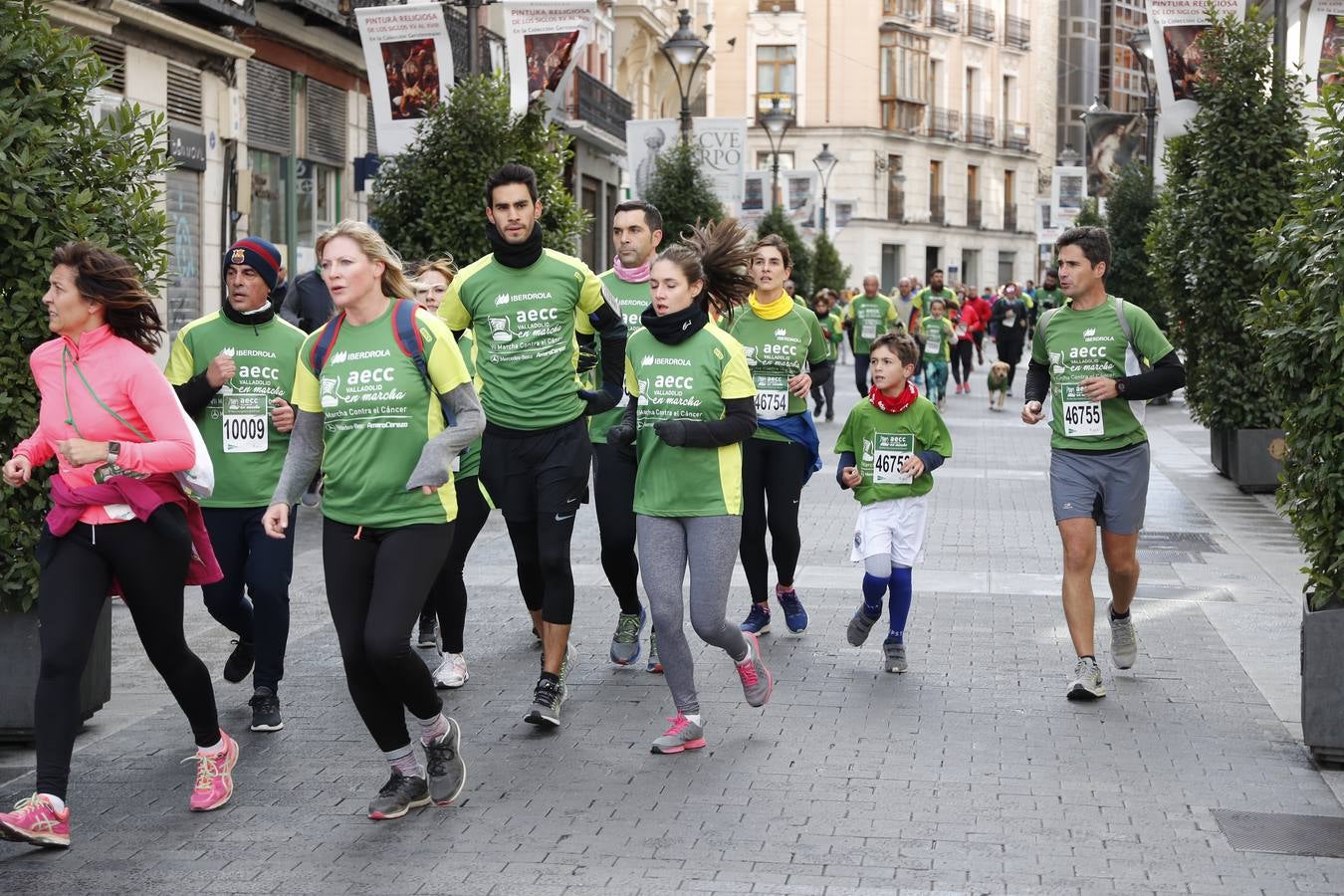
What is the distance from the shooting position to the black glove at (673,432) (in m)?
6.81

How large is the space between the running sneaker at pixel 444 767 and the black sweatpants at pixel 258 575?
1393 millimetres

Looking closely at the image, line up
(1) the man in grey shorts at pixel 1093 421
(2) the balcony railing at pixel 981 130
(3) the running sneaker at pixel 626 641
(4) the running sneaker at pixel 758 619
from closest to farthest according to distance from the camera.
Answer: (1) the man in grey shorts at pixel 1093 421 → (3) the running sneaker at pixel 626 641 → (4) the running sneaker at pixel 758 619 → (2) the balcony railing at pixel 981 130

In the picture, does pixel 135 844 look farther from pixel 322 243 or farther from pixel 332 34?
pixel 332 34

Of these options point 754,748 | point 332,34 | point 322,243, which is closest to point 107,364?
point 322,243

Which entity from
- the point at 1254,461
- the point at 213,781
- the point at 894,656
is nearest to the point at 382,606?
the point at 213,781

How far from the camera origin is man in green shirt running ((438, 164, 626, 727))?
748 cm

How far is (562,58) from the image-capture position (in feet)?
57.0

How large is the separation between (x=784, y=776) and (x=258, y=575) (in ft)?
7.31

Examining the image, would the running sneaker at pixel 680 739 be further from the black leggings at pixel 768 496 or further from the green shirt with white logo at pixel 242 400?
the black leggings at pixel 768 496

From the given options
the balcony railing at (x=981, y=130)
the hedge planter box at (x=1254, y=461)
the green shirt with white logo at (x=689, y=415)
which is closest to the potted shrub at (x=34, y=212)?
the green shirt with white logo at (x=689, y=415)

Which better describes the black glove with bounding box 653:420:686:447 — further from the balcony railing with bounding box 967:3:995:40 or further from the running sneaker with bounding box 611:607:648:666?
the balcony railing with bounding box 967:3:995:40

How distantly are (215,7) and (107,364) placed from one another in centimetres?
1382

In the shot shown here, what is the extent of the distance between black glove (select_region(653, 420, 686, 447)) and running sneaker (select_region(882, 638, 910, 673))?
6.93ft

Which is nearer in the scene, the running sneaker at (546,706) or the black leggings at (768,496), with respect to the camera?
the running sneaker at (546,706)
